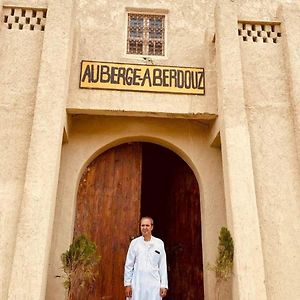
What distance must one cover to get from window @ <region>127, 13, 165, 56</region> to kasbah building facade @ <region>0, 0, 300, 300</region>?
0.03 meters

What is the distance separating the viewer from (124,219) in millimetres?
6863

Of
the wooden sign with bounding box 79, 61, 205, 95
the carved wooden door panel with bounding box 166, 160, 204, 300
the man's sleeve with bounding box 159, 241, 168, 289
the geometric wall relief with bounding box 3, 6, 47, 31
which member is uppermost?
the geometric wall relief with bounding box 3, 6, 47, 31

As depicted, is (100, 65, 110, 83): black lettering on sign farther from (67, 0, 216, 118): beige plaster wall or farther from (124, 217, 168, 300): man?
(124, 217, 168, 300): man

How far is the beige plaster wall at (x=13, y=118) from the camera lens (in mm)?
5508

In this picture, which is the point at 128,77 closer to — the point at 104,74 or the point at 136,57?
the point at 104,74

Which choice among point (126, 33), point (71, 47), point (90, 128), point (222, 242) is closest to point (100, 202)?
point (90, 128)

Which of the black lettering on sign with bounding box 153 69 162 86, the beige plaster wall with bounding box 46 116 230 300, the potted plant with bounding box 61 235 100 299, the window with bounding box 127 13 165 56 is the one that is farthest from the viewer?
the window with bounding box 127 13 165 56

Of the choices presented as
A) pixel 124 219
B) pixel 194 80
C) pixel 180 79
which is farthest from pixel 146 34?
pixel 124 219

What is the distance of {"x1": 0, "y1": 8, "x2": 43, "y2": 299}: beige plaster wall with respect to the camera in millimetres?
5508

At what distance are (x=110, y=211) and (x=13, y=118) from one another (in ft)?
7.57

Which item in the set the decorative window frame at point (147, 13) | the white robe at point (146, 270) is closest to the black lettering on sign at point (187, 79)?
the decorative window frame at point (147, 13)

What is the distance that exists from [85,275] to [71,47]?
12.6ft

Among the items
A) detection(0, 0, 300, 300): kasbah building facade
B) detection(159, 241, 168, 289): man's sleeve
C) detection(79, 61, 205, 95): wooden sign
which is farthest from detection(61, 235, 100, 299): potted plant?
detection(79, 61, 205, 95): wooden sign

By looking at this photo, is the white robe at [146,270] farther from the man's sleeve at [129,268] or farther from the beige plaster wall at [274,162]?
the beige plaster wall at [274,162]
